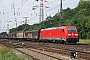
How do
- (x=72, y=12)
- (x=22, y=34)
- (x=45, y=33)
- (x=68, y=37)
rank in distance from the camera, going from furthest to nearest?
(x=72, y=12) < (x=22, y=34) < (x=45, y=33) < (x=68, y=37)

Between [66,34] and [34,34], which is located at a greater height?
[34,34]

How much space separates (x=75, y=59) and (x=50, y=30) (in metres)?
28.2

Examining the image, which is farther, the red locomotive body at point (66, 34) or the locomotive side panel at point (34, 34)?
the locomotive side panel at point (34, 34)

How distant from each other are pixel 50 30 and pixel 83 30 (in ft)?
76.9

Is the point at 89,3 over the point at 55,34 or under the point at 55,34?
over

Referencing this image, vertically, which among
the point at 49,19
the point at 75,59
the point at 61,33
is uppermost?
the point at 49,19

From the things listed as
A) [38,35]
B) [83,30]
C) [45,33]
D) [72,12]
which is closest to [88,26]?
[83,30]

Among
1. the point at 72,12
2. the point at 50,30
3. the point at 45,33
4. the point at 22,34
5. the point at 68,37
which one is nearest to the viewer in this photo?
the point at 68,37

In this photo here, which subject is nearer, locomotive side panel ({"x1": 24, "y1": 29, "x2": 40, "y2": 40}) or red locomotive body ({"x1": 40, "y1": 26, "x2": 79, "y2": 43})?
red locomotive body ({"x1": 40, "y1": 26, "x2": 79, "y2": 43})

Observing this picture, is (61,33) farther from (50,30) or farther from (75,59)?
(75,59)

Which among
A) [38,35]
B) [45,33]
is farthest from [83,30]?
[45,33]

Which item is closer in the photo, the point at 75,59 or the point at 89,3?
the point at 75,59

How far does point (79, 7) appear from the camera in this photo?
91.9 m

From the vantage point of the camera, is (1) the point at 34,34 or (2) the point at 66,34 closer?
(2) the point at 66,34
